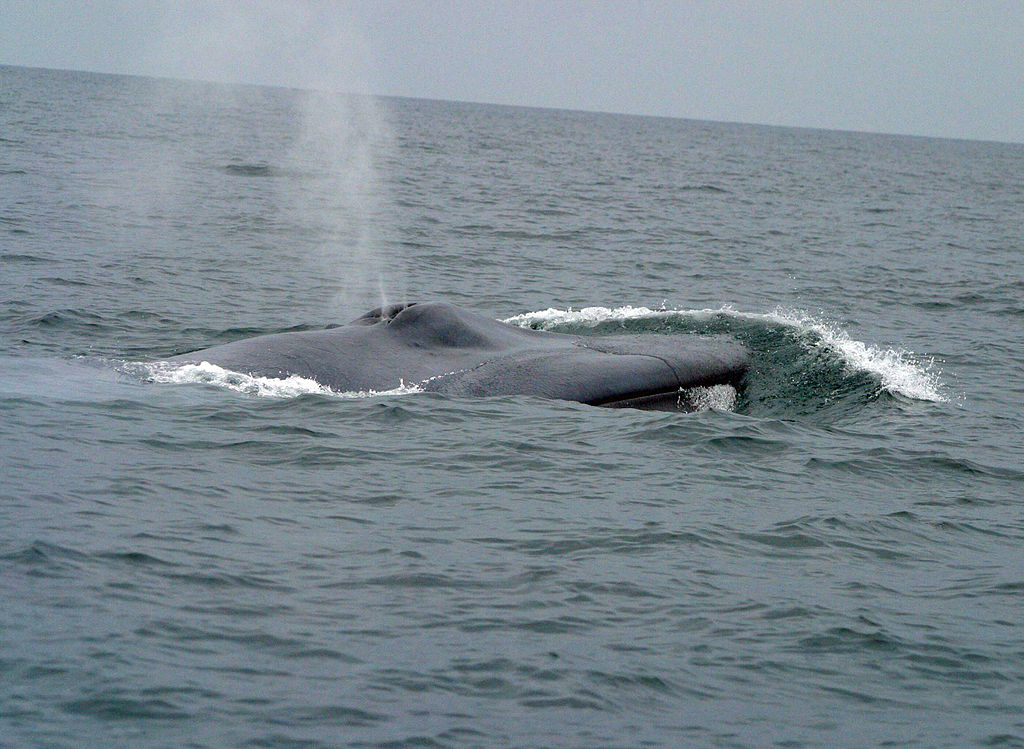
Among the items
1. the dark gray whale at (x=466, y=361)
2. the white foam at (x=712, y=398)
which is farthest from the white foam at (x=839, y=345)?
the dark gray whale at (x=466, y=361)

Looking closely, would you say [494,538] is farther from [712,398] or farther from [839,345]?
[839,345]

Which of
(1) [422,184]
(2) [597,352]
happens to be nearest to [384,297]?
(2) [597,352]

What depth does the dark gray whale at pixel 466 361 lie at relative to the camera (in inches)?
527

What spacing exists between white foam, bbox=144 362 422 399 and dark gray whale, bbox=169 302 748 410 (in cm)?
8

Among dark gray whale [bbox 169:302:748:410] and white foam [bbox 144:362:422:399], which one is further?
dark gray whale [bbox 169:302:748:410]

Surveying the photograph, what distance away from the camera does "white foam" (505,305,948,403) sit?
52.2ft

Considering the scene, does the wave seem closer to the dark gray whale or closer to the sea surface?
the sea surface

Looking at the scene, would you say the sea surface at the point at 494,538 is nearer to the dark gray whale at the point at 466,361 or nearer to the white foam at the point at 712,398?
the white foam at the point at 712,398

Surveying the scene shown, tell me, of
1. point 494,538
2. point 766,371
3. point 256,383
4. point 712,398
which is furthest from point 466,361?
point 494,538

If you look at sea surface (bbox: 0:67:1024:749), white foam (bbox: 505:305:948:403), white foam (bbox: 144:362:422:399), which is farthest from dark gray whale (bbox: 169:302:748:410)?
white foam (bbox: 505:305:948:403)

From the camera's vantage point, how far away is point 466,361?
45.3 feet

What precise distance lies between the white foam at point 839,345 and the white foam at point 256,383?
497cm

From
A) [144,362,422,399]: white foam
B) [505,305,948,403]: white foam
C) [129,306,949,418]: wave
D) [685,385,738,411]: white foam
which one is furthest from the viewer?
[505,305,948,403]: white foam

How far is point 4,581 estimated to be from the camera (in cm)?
802
